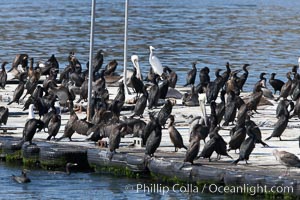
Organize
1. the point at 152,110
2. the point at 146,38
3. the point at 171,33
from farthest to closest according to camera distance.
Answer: the point at 171,33
the point at 146,38
the point at 152,110

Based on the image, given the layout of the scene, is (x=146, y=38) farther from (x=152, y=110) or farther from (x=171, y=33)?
(x=152, y=110)

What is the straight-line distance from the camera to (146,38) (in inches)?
2329

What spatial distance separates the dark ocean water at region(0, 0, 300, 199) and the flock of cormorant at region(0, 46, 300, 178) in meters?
1.04

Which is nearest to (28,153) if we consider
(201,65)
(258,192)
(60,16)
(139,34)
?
(258,192)

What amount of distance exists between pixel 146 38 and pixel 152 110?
3153 cm

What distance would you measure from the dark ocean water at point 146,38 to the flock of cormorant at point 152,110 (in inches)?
40.9

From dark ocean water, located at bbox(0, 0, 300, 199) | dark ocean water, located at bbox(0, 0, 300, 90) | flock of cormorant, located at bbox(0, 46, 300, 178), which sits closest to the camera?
flock of cormorant, located at bbox(0, 46, 300, 178)

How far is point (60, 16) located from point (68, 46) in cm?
2453

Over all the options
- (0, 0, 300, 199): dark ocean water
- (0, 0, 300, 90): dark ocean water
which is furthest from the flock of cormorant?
(0, 0, 300, 90): dark ocean water

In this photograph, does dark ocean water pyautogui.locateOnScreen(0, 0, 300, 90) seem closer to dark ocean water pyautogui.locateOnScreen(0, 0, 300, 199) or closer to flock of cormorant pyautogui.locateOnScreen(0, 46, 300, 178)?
dark ocean water pyautogui.locateOnScreen(0, 0, 300, 199)

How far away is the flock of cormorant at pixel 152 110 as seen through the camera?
21.0m

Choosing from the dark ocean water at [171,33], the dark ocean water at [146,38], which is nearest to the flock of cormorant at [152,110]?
the dark ocean water at [146,38]

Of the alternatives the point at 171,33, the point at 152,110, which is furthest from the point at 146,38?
the point at 152,110

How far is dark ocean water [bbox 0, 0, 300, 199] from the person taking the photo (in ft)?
70.1
